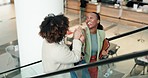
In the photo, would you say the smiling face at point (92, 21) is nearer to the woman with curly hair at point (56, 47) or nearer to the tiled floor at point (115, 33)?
the woman with curly hair at point (56, 47)

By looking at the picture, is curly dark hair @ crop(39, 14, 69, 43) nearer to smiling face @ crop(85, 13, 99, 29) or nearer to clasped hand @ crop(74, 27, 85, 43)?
clasped hand @ crop(74, 27, 85, 43)

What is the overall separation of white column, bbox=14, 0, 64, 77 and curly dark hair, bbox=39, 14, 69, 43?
3.60 feet

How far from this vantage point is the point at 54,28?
6.66ft

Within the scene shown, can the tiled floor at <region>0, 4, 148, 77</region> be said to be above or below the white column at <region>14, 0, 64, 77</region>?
below

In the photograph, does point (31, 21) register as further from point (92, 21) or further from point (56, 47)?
point (56, 47)

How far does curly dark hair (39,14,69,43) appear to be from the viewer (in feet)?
6.65

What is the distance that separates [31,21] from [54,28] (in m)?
1.33

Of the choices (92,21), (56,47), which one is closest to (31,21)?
(92,21)

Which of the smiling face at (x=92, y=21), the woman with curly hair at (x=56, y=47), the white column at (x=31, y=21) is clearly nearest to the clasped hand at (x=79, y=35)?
the woman with curly hair at (x=56, y=47)

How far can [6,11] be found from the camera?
1132 centimetres

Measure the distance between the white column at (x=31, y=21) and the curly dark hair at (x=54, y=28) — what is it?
1099 millimetres

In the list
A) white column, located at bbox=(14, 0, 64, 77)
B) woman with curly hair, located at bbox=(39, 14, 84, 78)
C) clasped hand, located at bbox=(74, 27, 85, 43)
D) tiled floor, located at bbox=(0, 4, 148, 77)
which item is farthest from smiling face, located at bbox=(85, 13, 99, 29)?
tiled floor, located at bbox=(0, 4, 148, 77)

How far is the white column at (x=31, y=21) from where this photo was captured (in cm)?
314

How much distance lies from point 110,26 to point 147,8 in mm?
1664
